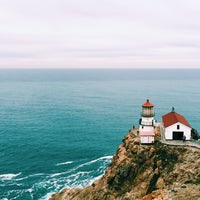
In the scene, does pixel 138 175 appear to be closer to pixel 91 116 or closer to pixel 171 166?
pixel 171 166

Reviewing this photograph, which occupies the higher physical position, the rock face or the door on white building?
the door on white building

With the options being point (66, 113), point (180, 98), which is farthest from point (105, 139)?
point (180, 98)

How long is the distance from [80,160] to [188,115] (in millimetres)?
69404

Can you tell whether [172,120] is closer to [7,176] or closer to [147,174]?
[147,174]

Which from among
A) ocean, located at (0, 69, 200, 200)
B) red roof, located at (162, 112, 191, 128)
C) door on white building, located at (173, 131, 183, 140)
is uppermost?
red roof, located at (162, 112, 191, 128)

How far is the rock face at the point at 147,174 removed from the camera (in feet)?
134

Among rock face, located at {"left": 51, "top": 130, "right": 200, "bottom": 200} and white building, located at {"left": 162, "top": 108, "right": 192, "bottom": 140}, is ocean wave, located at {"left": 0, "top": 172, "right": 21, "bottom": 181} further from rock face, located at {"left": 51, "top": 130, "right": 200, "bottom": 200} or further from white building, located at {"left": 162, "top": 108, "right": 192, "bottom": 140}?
white building, located at {"left": 162, "top": 108, "right": 192, "bottom": 140}

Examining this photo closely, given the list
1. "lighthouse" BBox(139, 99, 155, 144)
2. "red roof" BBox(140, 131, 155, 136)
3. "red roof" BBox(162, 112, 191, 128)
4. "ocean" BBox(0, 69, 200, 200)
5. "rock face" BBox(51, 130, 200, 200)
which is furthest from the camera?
"ocean" BBox(0, 69, 200, 200)

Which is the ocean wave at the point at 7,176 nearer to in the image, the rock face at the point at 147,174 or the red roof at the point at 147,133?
the rock face at the point at 147,174

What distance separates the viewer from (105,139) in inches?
3802

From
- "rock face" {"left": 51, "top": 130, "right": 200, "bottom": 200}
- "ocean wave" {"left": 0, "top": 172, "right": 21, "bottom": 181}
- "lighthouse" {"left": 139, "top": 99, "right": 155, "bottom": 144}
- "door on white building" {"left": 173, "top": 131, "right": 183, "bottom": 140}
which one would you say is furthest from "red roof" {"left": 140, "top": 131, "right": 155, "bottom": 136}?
"ocean wave" {"left": 0, "top": 172, "right": 21, "bottom": 181}

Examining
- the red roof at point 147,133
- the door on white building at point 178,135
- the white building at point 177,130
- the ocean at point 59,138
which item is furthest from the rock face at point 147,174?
the ocean at point 59,138

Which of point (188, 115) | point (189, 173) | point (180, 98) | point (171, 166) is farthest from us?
point (180, 98)

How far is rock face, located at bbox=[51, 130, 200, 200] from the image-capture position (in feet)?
134
